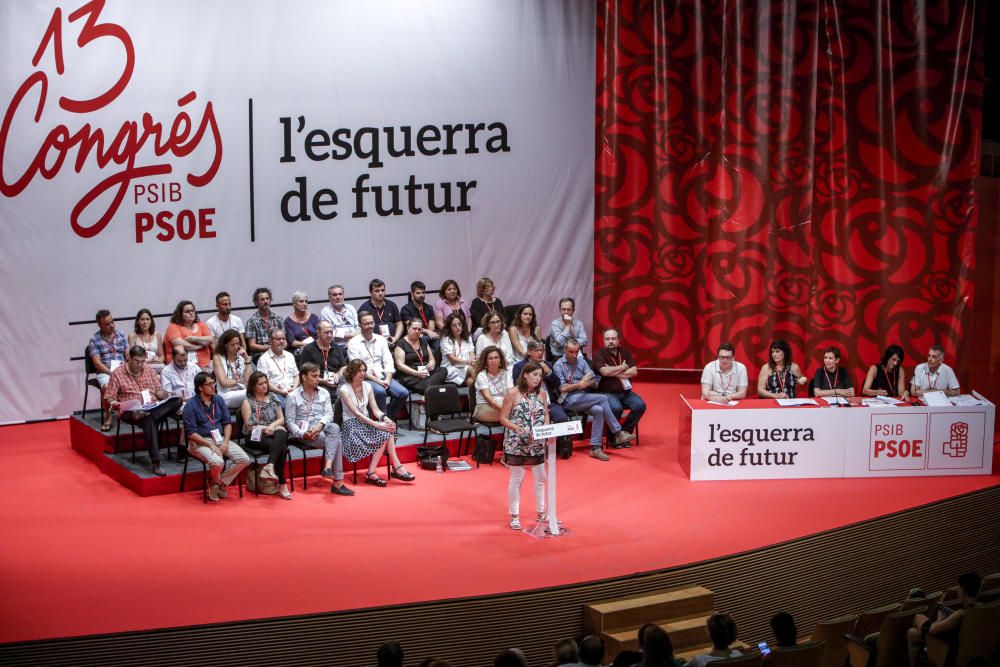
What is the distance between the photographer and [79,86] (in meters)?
10.1

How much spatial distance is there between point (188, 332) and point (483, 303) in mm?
2752

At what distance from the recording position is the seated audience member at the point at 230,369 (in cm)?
902

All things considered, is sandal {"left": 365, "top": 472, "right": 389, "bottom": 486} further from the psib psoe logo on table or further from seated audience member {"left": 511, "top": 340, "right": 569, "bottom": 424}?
the psib psoe logo on table

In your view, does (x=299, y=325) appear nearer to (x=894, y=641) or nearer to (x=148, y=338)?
(x=148, y=338)

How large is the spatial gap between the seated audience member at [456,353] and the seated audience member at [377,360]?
0.51 meters

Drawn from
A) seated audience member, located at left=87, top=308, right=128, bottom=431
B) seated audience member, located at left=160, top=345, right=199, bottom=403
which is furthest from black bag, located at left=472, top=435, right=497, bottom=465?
seated audience member, located at left=87, top=308, right=128, bottom=431

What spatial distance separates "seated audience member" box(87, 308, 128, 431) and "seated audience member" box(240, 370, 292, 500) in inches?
61.9

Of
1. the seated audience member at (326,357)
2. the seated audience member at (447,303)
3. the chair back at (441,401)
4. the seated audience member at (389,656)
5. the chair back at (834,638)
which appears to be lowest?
the chair back at (834,638)

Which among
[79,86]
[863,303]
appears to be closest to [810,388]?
[863,303]

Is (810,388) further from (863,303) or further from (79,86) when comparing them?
(79,86)

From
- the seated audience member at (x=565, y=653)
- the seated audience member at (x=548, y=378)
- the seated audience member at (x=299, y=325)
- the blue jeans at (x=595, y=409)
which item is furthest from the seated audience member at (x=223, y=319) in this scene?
the seated audience member at (x=565, y=653)

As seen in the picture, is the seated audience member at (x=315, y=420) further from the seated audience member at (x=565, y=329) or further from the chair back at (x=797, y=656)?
the chair back at (x=797, y=656)

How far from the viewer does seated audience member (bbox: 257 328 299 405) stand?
30.0ft

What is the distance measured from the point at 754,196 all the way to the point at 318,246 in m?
4.32
